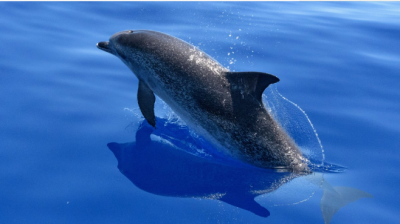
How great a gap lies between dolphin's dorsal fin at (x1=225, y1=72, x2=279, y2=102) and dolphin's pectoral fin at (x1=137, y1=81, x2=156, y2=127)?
53.2 inches

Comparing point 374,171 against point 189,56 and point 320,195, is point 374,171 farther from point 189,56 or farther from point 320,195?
point 189,56

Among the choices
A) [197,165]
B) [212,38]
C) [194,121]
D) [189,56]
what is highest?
[212,38]

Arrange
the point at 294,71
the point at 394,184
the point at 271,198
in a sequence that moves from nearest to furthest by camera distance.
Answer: the point at 271,198
the point at 394,184
the point at 294,71

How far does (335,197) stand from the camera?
4344mm

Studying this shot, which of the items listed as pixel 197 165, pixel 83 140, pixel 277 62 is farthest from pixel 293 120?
pixel 83 140

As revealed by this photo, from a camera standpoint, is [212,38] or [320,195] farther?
[212,38]

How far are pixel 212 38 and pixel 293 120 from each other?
3.85 metres

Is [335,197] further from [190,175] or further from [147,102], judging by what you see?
[147,102]

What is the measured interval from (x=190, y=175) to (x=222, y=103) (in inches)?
38.9

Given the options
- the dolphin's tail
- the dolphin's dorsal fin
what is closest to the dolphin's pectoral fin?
the dolphin's dorsal fin

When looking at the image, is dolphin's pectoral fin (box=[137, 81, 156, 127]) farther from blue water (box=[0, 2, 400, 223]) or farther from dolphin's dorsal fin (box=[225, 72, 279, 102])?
dolphin's dorsal fin (box=[225, 72, 279, 102])

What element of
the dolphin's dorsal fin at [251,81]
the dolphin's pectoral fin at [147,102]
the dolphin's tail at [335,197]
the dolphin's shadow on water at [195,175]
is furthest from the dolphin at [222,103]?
the dolphin's tail at [335,197]

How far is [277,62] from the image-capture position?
7922mm

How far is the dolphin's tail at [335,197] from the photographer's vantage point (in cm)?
421
